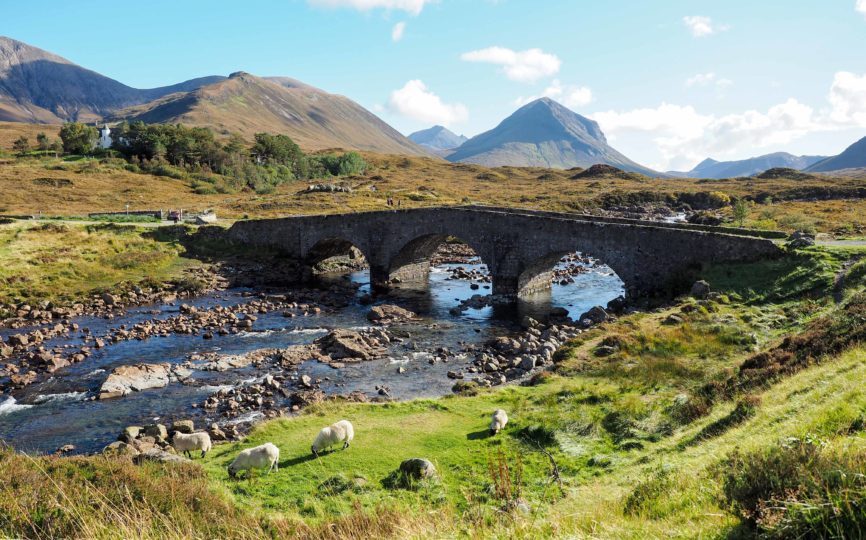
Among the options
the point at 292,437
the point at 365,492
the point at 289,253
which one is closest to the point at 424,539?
the point at 365,492

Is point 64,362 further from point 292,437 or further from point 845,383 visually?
point 845,383

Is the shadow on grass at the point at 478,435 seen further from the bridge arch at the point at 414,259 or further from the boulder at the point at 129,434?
the bridge arch at the point at 414,259

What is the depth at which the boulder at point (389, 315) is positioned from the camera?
126ft

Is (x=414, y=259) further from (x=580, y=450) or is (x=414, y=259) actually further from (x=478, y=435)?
(x=580, y=450)

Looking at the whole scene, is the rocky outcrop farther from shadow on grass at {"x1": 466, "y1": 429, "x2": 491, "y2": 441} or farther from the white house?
the white house

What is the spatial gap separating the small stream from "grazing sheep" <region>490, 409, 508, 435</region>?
273 inches

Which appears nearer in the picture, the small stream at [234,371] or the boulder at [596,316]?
the small stream at [234,371]

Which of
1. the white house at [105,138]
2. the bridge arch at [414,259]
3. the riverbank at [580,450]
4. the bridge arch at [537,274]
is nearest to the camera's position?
the riverbank at [580,450]

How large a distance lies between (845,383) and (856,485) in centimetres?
716

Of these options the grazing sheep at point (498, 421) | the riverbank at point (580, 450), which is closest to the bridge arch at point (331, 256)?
the riverbank at point (580, 450)

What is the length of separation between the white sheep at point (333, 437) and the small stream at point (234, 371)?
24.1 ft

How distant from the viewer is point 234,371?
90.1 feet

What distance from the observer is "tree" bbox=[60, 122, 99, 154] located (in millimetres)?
117125

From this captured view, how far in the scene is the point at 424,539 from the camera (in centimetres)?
596
